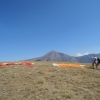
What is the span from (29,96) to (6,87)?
355 centimetres

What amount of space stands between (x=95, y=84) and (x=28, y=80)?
7.42m

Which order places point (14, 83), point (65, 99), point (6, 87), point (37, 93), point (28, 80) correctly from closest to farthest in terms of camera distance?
point (65, 99), point (37, 93), point (6, 87), point (14, 83), point (28, 80)

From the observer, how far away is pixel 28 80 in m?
18.8

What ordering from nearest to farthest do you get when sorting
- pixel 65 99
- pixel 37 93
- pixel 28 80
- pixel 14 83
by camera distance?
1. pixel 65 99
2. pixel 37 93
3. pixel 14 83
4. pixel 28 80

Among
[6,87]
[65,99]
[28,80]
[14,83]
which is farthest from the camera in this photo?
[28,80]

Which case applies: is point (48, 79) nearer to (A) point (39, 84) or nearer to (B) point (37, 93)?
(A) point (39, 84)

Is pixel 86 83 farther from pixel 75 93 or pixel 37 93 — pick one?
pixel 37 93

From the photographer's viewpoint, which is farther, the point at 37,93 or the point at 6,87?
the point at 6,87

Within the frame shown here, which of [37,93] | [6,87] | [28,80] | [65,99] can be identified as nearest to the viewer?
[65,99]

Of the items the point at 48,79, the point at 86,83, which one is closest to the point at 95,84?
the point at 86,83

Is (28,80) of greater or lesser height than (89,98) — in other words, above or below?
above

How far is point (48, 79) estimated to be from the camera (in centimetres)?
1958

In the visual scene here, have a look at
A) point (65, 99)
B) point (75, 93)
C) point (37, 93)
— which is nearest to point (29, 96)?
point (37, 93)

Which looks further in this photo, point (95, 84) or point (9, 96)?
point (95, 84)
